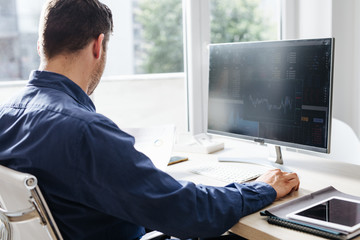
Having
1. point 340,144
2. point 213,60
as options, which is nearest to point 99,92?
point 213,60

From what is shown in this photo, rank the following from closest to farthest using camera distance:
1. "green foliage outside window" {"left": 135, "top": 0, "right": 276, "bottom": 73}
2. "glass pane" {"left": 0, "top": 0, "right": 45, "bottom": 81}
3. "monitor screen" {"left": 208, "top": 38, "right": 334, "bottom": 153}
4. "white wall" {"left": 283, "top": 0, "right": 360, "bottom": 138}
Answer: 1. "monitor screen" {"left": 208, "top": 38, "right": 334, "bottom": 153}
2. "glass pane" {"left": 0, "top": 0, "right": 45, "bottom": 81}
3. "green foliage outside window" {"left": 135, "top": 0, "right": 276, "bottom": 73}
4. "white wall" {"left": 283, "top": 0, "right": 360, "bottom": 138}

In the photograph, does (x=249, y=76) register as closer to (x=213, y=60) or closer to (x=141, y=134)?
(x=213, y=60)

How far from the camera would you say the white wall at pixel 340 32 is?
2.57m

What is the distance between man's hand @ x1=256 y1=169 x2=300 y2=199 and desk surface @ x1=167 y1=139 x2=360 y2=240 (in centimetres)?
2

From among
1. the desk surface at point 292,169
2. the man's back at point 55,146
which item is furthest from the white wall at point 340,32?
the man's back at point 55,146

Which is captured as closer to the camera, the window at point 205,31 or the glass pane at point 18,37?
the glass pane at point 18,37

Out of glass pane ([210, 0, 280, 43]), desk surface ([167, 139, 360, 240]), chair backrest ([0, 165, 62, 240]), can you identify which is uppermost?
glass pane ([210, 0, 280, 43])

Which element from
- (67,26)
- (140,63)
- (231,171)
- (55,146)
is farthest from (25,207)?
(140,63)

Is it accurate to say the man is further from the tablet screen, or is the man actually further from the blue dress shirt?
the tablet screen

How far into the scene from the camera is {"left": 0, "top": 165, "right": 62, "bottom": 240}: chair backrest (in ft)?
2.89

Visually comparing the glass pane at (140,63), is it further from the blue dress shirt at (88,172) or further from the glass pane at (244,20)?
the blue dress shirt at (88,172)

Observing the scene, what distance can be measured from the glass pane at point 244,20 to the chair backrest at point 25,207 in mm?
1666

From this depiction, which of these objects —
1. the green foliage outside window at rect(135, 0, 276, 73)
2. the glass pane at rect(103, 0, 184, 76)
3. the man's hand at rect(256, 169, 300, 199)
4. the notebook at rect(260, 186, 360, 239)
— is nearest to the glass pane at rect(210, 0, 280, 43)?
the green foliage outside window at rect(135, 0, 276, 73)

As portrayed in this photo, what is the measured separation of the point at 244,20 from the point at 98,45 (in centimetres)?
158
